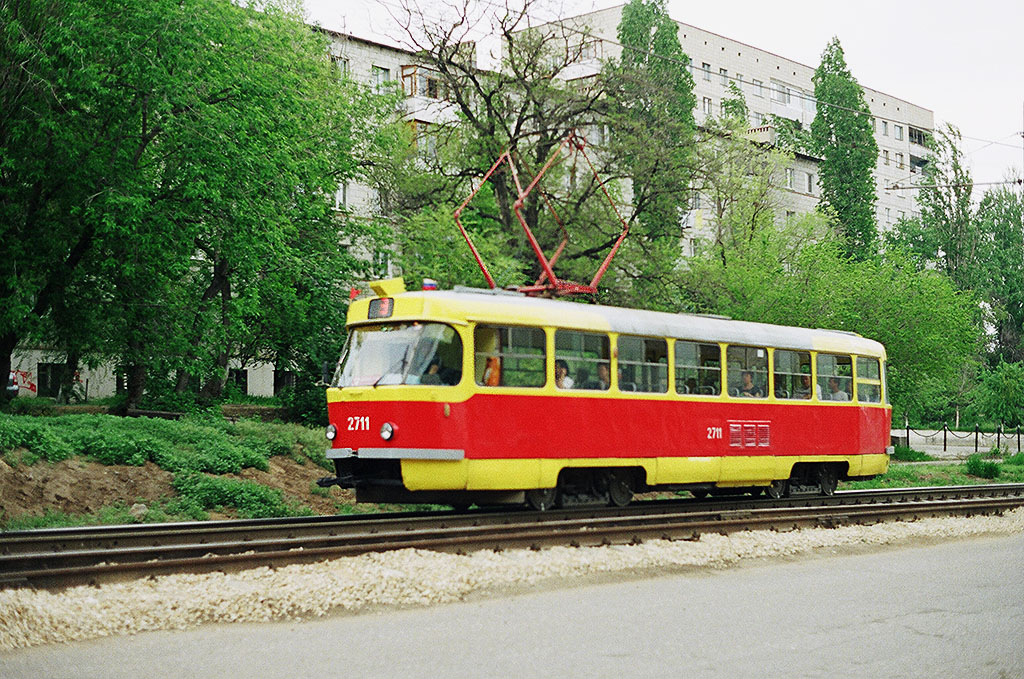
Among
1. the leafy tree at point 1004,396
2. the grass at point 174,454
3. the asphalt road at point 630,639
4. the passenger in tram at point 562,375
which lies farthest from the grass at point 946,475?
the leafy tree at point 1004,396

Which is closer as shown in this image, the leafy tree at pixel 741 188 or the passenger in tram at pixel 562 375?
the passenger in tram at pixel 562 375

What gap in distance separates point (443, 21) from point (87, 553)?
23.5m

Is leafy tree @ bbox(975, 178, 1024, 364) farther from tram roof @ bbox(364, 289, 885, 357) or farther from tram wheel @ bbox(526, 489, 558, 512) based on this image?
tram wheel @ bbox(526, 489, 558, 512)

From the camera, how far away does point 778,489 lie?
765 inches

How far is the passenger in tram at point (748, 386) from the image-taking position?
58.6 feet

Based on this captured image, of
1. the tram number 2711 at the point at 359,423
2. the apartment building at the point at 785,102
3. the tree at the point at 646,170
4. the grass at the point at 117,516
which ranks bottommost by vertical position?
the grass at the point at 117,516

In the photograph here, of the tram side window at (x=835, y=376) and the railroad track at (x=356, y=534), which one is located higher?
the tram side window at (x=835, y=376)

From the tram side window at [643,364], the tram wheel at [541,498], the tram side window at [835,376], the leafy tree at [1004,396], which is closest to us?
the tram wheel at [541,498]

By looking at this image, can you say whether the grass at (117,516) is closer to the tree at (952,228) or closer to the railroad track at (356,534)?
the railroad track at (356,534)

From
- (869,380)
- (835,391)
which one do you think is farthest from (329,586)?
(869,380)

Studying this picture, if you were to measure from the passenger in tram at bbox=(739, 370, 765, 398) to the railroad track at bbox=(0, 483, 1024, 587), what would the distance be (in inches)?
72.0

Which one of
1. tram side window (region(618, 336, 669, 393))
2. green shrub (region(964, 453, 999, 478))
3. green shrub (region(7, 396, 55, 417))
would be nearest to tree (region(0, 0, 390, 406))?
green shrub (region(7, 396, 55, 417))

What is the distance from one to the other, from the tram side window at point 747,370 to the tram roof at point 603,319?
0.49ft

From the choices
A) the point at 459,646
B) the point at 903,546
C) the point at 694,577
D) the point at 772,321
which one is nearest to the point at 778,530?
the point at 903,546
